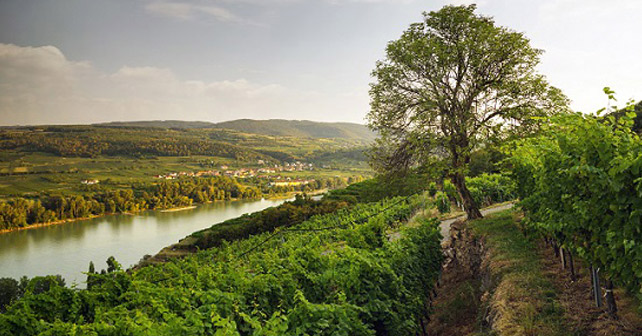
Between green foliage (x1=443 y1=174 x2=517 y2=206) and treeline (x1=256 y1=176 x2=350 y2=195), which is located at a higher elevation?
green foliage (x1=443 y1=174 x2=517 y2=206)

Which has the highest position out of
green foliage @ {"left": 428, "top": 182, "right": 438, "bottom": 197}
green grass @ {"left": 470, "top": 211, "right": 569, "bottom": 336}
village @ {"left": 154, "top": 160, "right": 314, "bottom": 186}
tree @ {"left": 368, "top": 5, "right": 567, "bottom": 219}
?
tree @ {"left": 368, "top": 5, "right": 567, "bottom": 219}

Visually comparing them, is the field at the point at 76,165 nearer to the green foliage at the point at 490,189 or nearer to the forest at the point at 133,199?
the forest at the point at 133,199

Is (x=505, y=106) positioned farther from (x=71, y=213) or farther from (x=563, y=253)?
(x=71, y=213)

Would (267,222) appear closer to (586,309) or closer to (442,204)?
(442,204)

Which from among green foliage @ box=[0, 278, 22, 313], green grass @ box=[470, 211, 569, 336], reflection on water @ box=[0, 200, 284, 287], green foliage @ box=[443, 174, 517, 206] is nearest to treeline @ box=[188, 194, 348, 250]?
green foliage @ box=[443, 174, 517, 206]

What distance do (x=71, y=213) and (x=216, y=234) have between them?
9178 centimetres

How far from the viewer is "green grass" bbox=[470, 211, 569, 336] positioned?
17.5 ft

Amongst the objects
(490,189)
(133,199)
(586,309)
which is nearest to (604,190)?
(586,309)

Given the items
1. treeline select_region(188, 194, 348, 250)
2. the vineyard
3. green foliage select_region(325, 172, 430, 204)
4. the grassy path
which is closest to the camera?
the vineyard

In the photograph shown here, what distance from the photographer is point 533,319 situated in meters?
5.50

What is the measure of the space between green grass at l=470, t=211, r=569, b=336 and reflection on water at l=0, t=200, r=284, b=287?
6472cm

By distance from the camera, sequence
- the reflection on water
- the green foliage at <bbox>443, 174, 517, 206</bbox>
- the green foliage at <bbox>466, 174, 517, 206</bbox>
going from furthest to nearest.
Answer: the reflection on water, the green foliage at <bbox>443, 174, 517, 206</bbox>, the green foliage at <bbox>466, 174, 517, 206</bbox>

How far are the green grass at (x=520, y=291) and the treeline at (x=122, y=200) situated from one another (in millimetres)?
125381

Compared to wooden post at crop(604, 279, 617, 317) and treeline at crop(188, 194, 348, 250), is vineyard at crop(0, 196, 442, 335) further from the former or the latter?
treeline at crop(188, 194, 348, 250)
